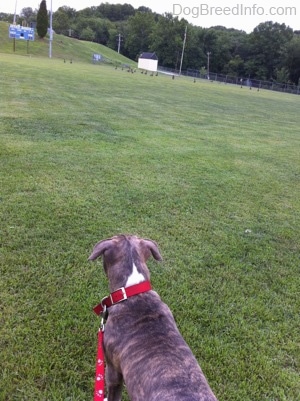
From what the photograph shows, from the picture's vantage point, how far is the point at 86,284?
128 inches

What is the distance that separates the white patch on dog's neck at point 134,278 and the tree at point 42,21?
6814 centimetres

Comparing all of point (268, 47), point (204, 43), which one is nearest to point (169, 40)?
point (204, 43)

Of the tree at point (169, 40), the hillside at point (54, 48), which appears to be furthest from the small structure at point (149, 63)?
the tree at point (169, 40)

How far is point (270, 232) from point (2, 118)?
7.07 m

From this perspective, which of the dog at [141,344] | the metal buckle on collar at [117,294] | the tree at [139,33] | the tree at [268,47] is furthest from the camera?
the tree at [139,33]

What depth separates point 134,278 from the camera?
214 centimetres

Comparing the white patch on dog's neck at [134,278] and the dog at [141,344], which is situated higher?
the white patch on dog's neck at [134,278]

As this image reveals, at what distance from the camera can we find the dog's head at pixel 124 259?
7.07 feet

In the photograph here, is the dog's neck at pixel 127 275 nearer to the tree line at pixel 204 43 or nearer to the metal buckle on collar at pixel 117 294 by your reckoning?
the metal buckle on collar at pixel 117 294

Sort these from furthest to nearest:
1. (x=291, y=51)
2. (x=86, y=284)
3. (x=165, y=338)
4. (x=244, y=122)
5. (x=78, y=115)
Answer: (x=291, y=51) < (x=244, y=122) < (x=78, y=115) < (x=86, y=284) < (x=165, y=338)

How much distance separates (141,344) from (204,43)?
94002mm

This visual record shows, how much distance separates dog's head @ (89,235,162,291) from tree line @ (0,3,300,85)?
264 feet

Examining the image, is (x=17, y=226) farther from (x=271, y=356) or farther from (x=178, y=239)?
(x=271, y=356)

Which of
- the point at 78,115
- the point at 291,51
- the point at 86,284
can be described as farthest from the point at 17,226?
the point at 291,51
